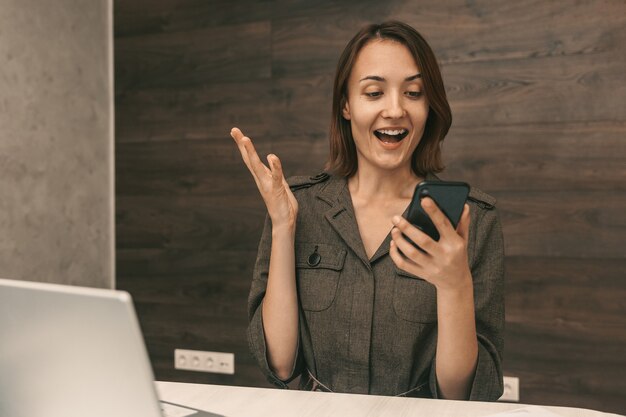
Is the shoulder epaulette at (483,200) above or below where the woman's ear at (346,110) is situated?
below

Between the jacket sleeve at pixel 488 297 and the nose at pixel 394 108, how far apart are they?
287 mm

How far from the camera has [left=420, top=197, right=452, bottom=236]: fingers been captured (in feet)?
3.23

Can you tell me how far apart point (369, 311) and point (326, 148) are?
3.96 ft

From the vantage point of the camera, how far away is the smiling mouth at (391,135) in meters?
1.45

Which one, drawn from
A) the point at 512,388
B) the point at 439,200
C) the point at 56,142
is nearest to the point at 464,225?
the point at 439,200

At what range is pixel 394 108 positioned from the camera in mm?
1402

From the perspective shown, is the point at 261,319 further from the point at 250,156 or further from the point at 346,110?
the point at 346,110

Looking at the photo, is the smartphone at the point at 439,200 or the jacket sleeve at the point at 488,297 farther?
the jacket sleeve at the point at 488,297

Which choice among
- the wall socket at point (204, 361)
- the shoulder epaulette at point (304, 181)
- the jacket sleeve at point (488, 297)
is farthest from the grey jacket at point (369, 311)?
the wall socket at point (204, 361)

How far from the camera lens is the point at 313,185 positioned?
5.21 ft

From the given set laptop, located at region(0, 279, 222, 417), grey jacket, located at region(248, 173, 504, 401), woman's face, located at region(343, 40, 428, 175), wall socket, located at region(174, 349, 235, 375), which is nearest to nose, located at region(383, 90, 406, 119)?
woman's face, located at region(343, 40, 428, 175)

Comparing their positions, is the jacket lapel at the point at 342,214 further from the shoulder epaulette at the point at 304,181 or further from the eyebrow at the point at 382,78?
the eyebrow at the point at 382,78

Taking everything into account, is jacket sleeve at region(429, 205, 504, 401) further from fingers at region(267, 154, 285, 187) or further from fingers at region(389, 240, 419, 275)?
fingers at region(267, 154, 285, 187)

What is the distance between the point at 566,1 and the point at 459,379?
158 cm
